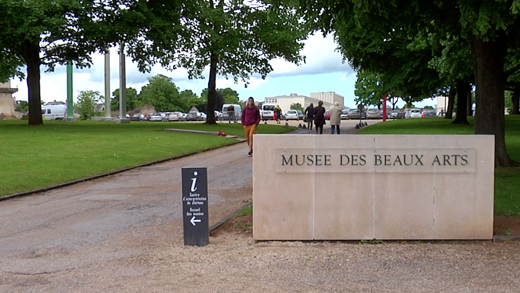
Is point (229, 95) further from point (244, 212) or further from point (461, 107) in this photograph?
point (244, 212)

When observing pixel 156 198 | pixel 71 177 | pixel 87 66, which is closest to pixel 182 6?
pixel 87 66

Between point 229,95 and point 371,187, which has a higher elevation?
point 229,95

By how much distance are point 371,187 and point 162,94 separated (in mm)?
113657

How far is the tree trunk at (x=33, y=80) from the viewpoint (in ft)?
103

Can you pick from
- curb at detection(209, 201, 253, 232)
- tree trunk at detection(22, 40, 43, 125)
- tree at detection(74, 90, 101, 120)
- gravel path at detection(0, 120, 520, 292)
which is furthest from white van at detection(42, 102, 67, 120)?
curb at detection(209, 201, 253, 232)

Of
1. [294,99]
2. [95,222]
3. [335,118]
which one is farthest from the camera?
[294,99]

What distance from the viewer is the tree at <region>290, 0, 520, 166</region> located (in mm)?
9266

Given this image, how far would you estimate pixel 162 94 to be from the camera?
390 ft

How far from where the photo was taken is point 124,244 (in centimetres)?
765

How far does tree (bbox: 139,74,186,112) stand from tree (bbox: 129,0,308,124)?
81743 millimetres

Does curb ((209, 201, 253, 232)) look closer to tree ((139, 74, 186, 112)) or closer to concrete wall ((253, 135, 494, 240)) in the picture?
concrete wall ((253, 135, 494, 240))

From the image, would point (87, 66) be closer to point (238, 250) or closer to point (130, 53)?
point (130, 53)

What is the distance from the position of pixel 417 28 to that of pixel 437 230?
6.89m

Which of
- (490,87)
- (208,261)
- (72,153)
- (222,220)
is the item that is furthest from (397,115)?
(208,261)
